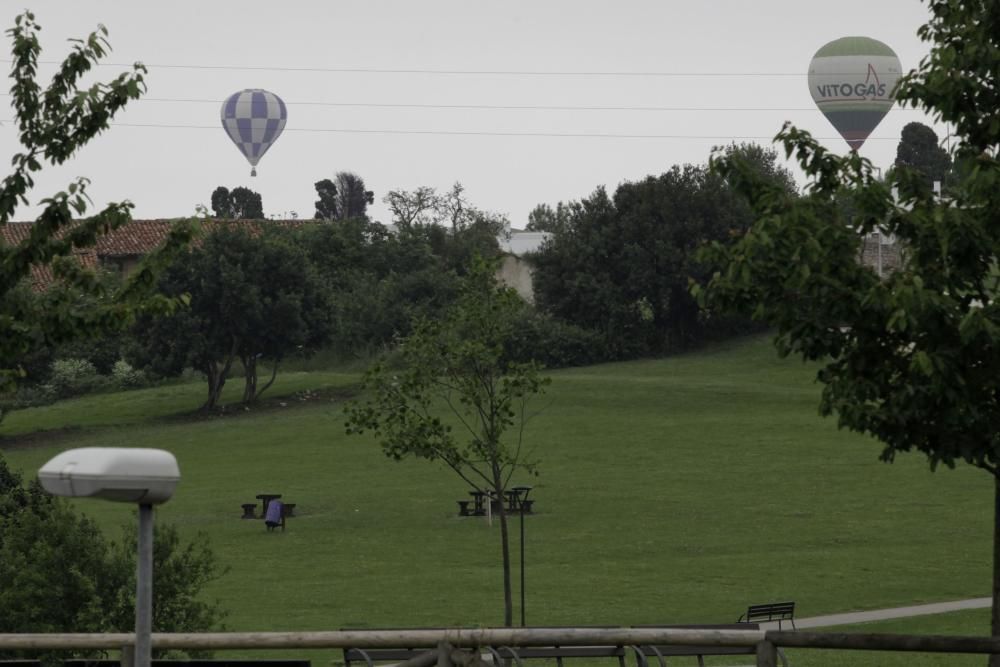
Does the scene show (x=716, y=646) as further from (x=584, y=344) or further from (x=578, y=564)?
(x=584, y=344)

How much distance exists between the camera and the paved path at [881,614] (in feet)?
90.3

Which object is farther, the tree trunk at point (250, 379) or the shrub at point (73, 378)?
the shrub at point (73, 378)

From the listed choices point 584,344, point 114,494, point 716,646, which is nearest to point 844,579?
point 716,646

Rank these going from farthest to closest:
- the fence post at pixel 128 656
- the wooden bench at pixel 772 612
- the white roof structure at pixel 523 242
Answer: the white roof structure at pixel 523 242
the wooden bench at pixel 772 612
the fence post at pixel 128 656

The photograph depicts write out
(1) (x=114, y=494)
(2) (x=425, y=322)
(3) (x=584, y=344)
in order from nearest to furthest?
1. (1) (x=114, y=494)
2. (2) (x=425, y=322)
3. (3) (x=584, y=344)

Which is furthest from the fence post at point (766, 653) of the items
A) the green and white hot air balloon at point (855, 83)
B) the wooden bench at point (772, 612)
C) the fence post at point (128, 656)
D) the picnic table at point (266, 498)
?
the green and white hot air balloon at point (855, 83)

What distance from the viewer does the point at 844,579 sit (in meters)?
33.2

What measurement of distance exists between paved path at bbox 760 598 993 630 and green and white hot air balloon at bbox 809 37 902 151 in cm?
6530

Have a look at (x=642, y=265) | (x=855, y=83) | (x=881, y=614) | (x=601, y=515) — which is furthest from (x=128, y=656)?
(x=855, y=83)

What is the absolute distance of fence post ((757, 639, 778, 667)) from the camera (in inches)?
345

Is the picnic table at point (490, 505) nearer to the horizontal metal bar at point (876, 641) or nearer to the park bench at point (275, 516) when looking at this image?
the park bench at point (275, 516)

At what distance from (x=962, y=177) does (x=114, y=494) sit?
25.0ft

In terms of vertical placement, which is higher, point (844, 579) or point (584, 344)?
point (584, 344)

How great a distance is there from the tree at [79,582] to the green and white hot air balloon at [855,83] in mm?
77262
